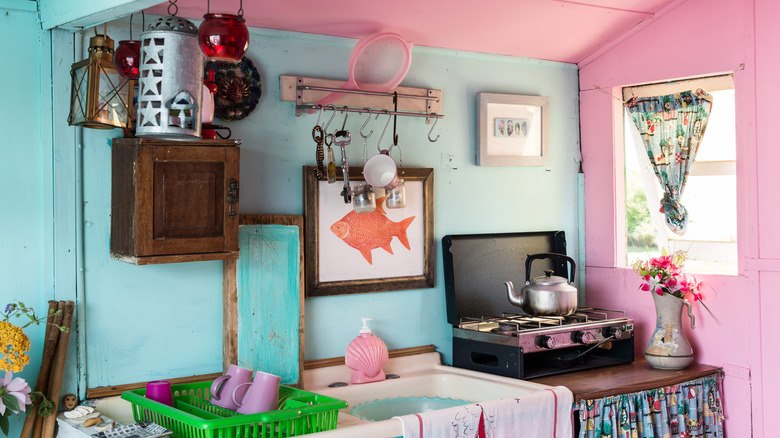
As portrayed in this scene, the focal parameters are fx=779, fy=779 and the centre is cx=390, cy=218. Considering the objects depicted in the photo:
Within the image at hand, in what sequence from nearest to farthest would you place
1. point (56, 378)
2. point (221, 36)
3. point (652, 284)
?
point (221, 36)
point (56, 378)
point (652, 284)

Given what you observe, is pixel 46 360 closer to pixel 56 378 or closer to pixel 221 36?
pixel 56 378

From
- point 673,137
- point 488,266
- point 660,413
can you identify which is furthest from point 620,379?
point 673,137

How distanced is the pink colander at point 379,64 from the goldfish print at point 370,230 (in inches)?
19.3

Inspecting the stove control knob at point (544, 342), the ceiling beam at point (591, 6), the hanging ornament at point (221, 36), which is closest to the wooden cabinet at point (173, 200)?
the hanging ornament at point (221, 36)

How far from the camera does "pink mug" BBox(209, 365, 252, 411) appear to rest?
260cm

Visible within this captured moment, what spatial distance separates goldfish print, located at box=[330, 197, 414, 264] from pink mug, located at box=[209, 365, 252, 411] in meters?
0.84

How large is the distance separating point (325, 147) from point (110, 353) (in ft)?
3.85

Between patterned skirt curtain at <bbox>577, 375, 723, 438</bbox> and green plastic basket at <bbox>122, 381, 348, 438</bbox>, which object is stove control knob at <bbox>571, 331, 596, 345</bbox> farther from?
green plastic basket at <bbox>122, 381, 348, 438</bbox>

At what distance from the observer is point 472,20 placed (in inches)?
132

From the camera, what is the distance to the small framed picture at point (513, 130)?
12.1ft

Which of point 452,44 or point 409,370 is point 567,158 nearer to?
point 452,44

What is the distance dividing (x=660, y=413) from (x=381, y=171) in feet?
5.09

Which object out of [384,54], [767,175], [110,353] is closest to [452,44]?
[384,54]

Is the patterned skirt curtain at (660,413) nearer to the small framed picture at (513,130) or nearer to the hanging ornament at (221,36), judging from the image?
the small framed picture at (513,130)
